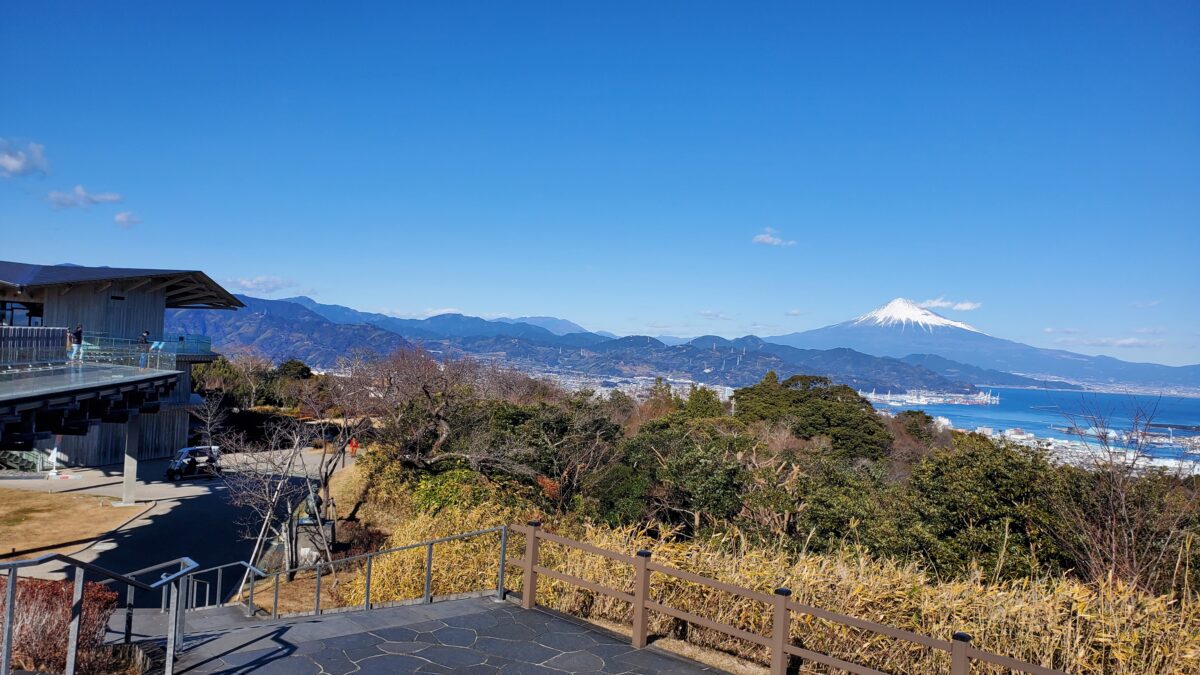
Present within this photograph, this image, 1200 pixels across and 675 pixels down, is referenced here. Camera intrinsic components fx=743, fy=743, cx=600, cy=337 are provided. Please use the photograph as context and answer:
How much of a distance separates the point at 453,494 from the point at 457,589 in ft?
23.3

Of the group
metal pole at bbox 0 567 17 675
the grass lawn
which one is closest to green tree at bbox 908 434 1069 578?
metal pole at bbox 0 567 17 675

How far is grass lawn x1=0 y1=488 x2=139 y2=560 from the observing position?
1670 centimetres

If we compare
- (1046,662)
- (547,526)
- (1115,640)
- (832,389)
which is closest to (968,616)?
(1046,662)

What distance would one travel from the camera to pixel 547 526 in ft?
44.7

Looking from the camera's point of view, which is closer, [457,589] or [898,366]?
[457,589]

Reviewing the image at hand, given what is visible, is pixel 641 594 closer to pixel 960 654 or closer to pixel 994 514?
pixel 960 654

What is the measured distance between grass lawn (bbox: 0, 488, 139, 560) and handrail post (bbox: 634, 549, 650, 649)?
48.9 feet

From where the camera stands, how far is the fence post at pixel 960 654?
5230 mm

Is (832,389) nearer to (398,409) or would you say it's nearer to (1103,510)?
(398,409)

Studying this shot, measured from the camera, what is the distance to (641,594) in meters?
7.08

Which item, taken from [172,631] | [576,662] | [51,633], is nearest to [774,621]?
[576,662]

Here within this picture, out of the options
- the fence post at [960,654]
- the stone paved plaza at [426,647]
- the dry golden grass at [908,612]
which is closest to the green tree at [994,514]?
the dry golden grass at [908,612]

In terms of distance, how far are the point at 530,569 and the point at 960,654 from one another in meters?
4.45

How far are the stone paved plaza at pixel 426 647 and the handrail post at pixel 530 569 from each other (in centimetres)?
17
